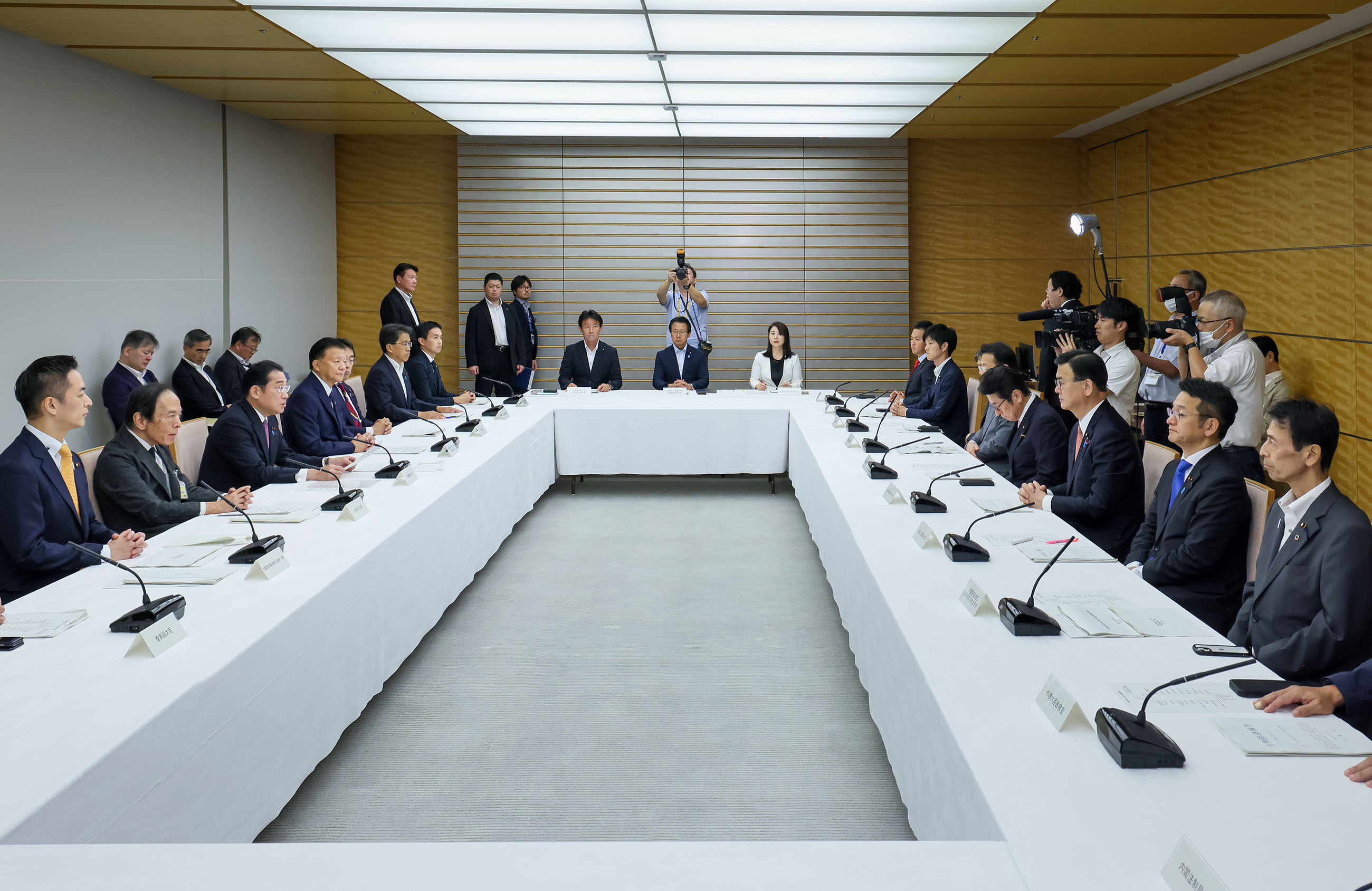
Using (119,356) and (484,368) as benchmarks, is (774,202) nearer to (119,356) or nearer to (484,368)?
(484,368)

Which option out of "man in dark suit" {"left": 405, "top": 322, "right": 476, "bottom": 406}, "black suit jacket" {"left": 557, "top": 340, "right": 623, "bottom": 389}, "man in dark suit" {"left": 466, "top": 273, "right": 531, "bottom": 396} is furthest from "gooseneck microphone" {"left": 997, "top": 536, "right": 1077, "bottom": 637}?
"man in dark suit" {"left": 466, "top": 273, "right": 531, "bottom": 396}

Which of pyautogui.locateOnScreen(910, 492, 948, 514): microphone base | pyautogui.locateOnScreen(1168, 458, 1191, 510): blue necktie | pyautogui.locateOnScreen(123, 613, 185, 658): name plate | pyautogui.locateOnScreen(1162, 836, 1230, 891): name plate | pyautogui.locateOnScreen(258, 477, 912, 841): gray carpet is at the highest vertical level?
pyautogui.locateOnScreen(1168, 458, 1191, 510): blue necktie

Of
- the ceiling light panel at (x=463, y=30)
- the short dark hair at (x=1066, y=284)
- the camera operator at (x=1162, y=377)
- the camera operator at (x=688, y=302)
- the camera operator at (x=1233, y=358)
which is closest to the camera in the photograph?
the ceiling light panel at (x=463, y=30)

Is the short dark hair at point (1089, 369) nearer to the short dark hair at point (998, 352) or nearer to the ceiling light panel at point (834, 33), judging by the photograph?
the short dark hair at point (998, 352)

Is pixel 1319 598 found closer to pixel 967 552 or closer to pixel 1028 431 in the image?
pixel 967 552

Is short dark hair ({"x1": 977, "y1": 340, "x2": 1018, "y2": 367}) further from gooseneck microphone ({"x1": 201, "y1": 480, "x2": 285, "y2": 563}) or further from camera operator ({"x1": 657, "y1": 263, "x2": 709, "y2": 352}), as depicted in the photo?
gooseneck microphone ({"x1": 201, "y1": 480, "x2": 285, "y2": 563})

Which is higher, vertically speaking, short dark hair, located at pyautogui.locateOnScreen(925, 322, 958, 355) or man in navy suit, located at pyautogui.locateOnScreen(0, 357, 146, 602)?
short dark hair, located at pyautogui.locateOnScreen(925, 322, 958, 355)

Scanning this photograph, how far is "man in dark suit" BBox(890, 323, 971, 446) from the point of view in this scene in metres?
5.77

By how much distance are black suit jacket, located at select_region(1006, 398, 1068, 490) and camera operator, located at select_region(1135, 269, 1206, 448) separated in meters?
1.56

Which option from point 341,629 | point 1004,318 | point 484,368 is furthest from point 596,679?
point 1004,318

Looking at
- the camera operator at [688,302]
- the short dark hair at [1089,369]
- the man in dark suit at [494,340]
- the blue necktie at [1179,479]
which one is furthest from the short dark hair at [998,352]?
the man in dark suit at [494,340]

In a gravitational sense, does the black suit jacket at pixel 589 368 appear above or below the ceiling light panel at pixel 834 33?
below

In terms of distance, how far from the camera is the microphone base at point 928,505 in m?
3.35

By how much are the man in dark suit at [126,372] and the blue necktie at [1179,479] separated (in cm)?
548
